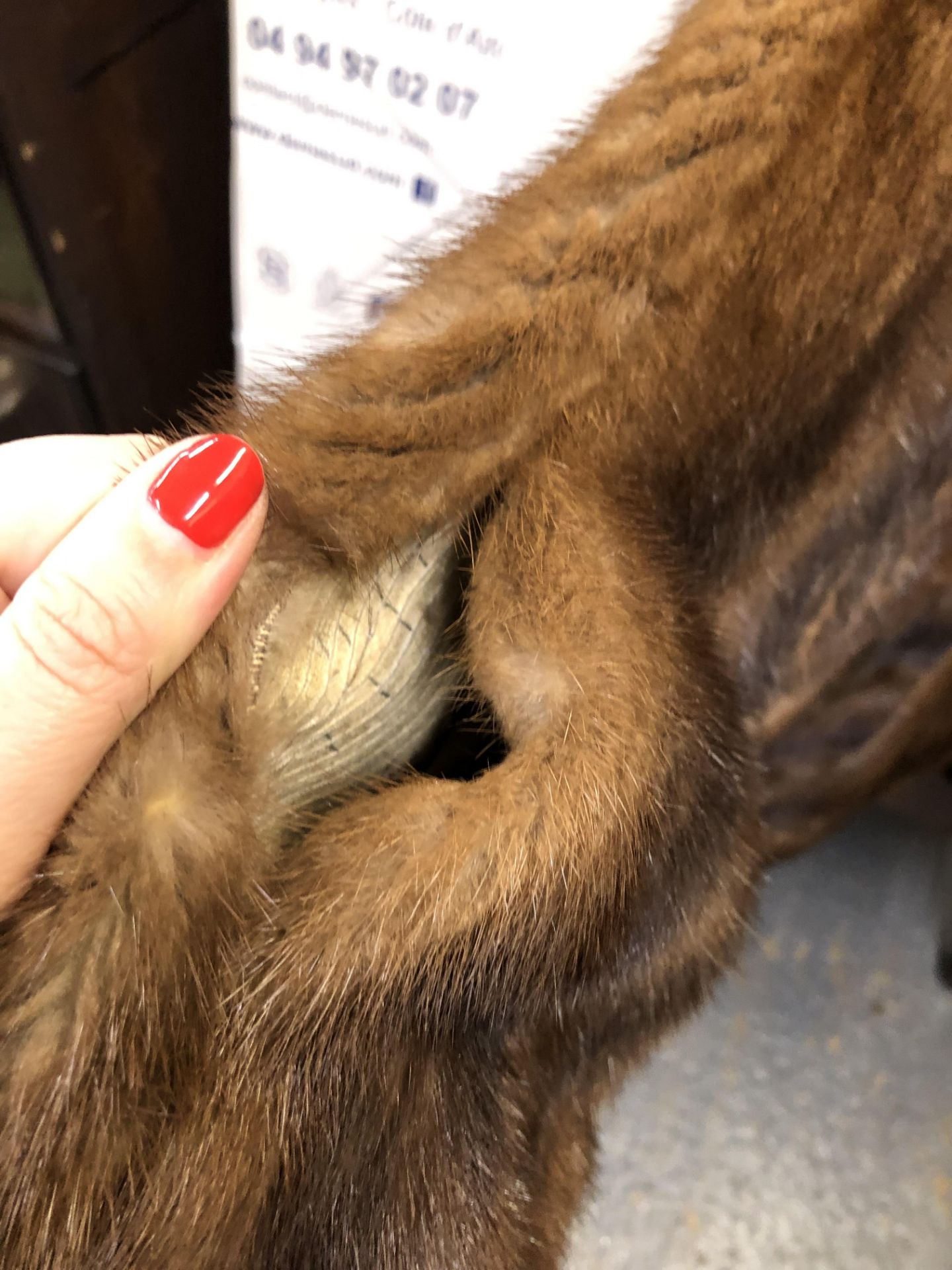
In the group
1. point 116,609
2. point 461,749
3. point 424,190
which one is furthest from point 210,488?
point 424,190

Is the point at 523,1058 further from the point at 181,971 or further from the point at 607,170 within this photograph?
the point at 607,170

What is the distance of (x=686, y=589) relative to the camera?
1.30 ft

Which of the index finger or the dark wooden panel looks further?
the dark wooden panel

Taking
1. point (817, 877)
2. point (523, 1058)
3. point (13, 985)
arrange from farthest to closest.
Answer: point (817, 877) → point (523, 1058) → point (13, 985)

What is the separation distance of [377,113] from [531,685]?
2.03ft

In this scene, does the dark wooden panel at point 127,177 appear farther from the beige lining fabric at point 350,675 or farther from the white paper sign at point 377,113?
the beige lining fabric at point 350,675

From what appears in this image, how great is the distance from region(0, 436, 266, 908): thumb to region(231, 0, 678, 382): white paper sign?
31 centimetres

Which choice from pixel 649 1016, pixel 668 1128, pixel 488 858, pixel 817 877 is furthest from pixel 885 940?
pixel 488 858

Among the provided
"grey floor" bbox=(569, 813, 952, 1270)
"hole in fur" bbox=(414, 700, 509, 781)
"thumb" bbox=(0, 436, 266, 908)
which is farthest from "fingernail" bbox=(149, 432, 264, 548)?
"grey floor" bbox=(569, 813, 952, 1270)

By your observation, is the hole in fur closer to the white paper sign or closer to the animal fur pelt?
the animal fur pelt

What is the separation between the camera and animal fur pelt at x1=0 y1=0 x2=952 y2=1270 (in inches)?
11.5

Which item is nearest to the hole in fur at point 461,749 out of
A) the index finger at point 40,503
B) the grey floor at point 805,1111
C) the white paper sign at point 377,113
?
the index finger at point 40,503

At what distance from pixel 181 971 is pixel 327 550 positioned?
5.9 inches

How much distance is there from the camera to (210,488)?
1.10ft
